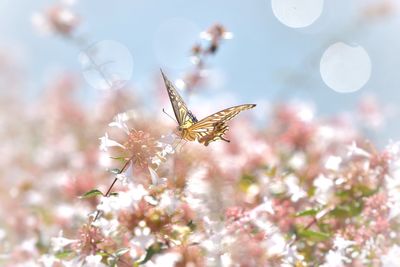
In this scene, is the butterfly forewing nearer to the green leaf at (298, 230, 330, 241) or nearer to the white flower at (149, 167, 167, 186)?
the white flower at (149, 167, 167, 186)

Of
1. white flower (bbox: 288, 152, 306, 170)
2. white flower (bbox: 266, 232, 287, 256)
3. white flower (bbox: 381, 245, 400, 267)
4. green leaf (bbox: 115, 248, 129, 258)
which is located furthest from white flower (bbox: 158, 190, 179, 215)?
white flower (bbox: 288, 152, 306, 170)

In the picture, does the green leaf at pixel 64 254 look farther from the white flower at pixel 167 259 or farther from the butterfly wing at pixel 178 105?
the butterfly wing at pixel 178 105

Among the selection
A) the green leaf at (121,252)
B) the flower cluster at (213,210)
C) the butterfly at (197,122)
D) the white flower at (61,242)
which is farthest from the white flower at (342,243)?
the white flower at (61,242)

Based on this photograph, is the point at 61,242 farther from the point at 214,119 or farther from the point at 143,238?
the point at 214,119

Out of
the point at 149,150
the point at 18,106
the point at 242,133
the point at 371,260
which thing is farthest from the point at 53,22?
the point at 18,106

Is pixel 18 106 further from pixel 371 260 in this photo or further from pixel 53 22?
pixel 371 260

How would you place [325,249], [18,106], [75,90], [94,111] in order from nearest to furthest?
[325,249]
[94,111]
[75,90]
[18,106]
